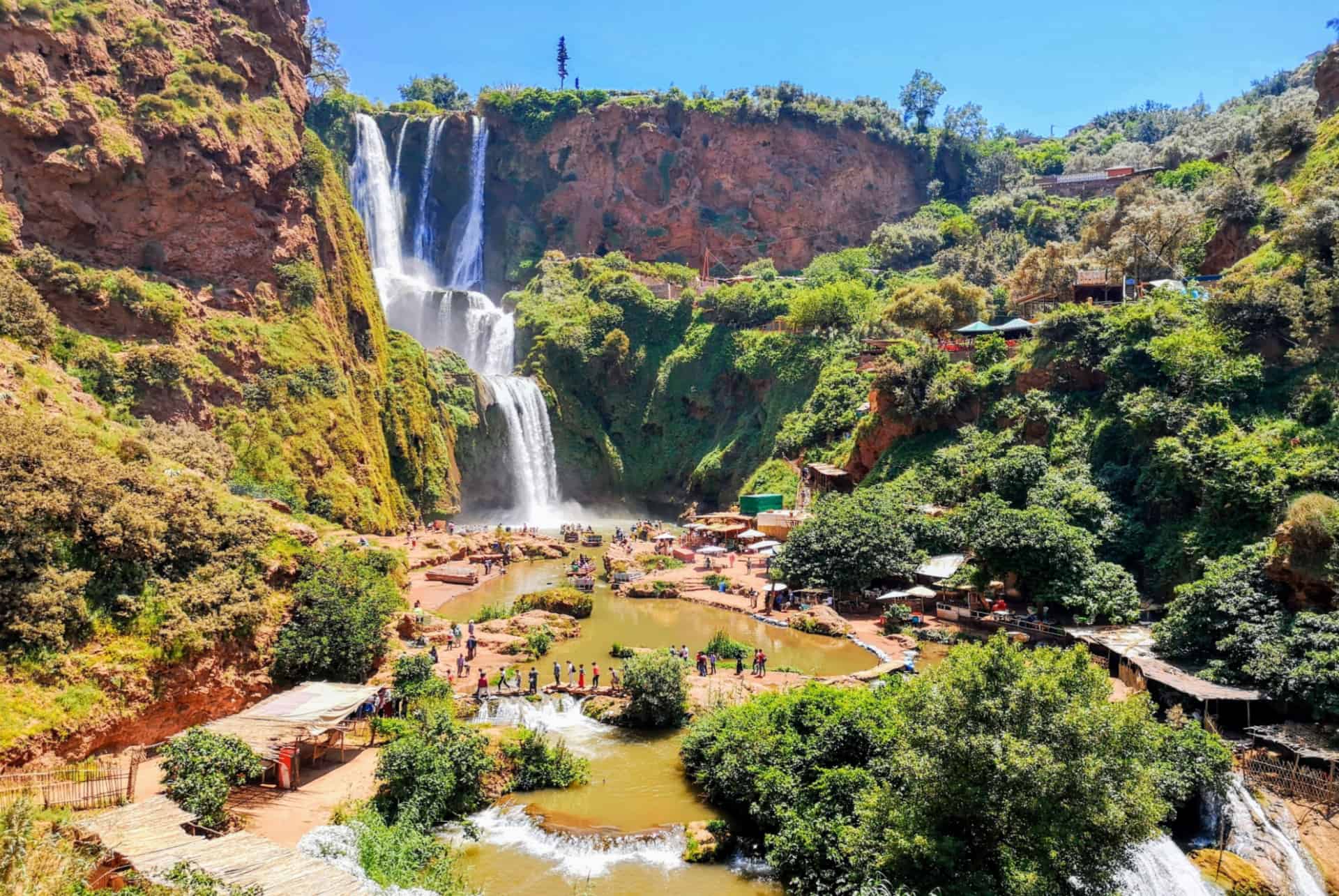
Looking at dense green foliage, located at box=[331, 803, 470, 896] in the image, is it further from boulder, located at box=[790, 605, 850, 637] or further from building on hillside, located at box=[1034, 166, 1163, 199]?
building on hillside, located at box=[1034, 166, 1163, 199]

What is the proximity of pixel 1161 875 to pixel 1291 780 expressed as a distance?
14.1 feet

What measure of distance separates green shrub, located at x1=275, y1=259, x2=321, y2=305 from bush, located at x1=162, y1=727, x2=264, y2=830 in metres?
27.0

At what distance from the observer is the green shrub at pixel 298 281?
37.4 meters

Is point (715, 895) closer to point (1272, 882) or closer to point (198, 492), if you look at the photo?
point (1272, 882)

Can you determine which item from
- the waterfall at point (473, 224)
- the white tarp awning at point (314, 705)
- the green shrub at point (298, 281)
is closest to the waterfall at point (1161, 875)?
the white tarp awning at point (314, 705)

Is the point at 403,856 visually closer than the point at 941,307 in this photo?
Yes

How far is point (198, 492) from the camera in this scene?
19.1 meters

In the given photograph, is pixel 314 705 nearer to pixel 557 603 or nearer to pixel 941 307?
pixel 557 603

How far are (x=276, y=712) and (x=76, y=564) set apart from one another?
5.05 m

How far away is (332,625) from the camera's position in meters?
19.5

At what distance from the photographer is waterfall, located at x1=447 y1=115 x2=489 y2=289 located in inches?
2931

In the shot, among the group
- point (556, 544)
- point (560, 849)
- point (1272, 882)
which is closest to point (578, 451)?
point (556, 544)

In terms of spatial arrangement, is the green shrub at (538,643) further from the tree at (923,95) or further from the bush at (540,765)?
the tree at (923,95)

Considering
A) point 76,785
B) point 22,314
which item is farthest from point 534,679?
point 22,314
